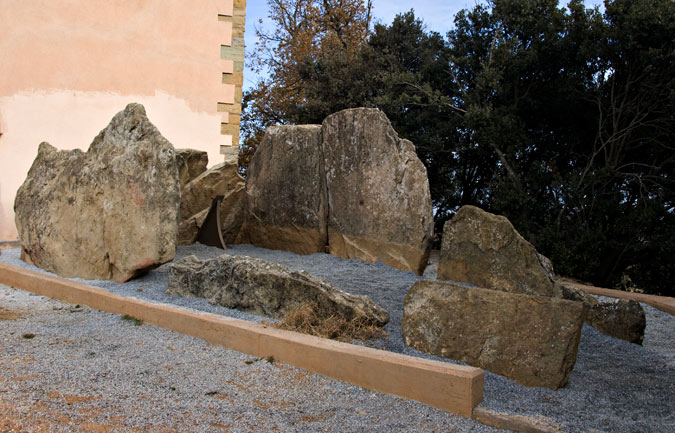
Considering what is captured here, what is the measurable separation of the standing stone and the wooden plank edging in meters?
2.80

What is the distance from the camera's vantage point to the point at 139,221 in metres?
5.49

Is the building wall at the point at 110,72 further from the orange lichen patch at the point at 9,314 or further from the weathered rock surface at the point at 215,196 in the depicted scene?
the orange lichen patch at the point at 9,314

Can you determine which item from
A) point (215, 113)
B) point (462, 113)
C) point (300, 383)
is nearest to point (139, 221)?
point (300, 383)

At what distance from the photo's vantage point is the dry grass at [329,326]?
3.93 metres

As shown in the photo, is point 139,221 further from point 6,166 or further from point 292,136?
point 6,166

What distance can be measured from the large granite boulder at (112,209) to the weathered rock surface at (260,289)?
1.60 ft

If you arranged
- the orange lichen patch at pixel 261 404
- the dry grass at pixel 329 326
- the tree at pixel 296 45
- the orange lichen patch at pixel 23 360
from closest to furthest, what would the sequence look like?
the orange lichen patch at pixel 261 404 < the orange lichen patch at pixel 23 360 < the dry grass at pixel 329 326 < the tree at pixel 296 45

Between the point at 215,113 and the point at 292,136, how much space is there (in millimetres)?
3307

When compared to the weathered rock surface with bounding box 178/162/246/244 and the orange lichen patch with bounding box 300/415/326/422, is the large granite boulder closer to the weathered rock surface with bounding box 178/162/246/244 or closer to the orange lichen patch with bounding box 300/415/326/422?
the weathered rock surface with bounding box 178/162/246/244

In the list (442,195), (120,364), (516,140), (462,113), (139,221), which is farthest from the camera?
(442,195)

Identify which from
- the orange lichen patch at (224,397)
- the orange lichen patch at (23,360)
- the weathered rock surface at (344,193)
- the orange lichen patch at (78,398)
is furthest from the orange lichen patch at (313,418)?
the weathered rock surface at (344,193)

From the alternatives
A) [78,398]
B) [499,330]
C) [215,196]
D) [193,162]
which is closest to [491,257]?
[499,330]

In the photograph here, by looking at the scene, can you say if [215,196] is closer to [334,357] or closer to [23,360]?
[23,360]

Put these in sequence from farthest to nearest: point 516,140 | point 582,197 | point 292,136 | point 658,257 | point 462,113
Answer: point 462,113 → point 516,140 → point 582,197 → point 658,257 → point 292,136
